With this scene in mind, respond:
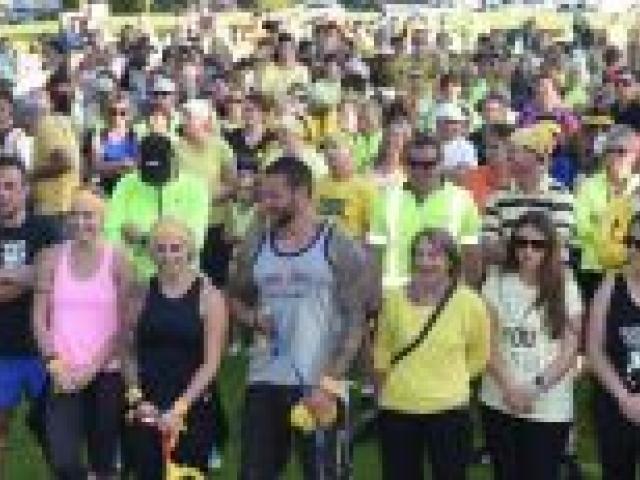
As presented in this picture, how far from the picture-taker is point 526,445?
6.88 metres

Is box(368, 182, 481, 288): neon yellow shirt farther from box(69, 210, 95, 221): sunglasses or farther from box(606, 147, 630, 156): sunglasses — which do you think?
box(69, 210, 95, 221): sunglasses

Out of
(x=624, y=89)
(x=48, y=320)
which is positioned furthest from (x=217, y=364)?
(x=624, y=89)

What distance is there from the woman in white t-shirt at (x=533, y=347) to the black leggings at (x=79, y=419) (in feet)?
5.43

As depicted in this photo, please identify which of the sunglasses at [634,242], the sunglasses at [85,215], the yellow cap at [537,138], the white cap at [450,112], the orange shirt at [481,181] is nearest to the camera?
the sunglasses at [634,242]

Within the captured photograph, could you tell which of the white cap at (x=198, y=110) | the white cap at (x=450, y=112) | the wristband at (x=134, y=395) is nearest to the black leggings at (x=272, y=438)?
the wristband at (x=134, y=395)

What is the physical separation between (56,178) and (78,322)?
2.16 metres

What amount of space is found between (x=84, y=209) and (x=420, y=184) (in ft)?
6.89

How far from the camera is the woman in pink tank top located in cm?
715

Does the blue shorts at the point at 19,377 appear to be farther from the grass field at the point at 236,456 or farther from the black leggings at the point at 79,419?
the grass field at the point at 236,456

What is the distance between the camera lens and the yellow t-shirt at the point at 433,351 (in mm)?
6770

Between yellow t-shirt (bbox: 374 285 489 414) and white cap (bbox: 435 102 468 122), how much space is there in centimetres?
524

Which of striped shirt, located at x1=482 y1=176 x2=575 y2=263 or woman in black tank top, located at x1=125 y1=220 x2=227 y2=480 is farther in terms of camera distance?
striped shirt, located at x1=482 y1=176 x2=575 y2=263

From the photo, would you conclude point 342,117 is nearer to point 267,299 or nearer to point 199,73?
point 267,299

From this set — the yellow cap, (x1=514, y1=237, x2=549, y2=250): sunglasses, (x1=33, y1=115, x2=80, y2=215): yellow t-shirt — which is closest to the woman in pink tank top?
(x1=33, y1=115, x2=80, y2=215): yellow t-shirt
